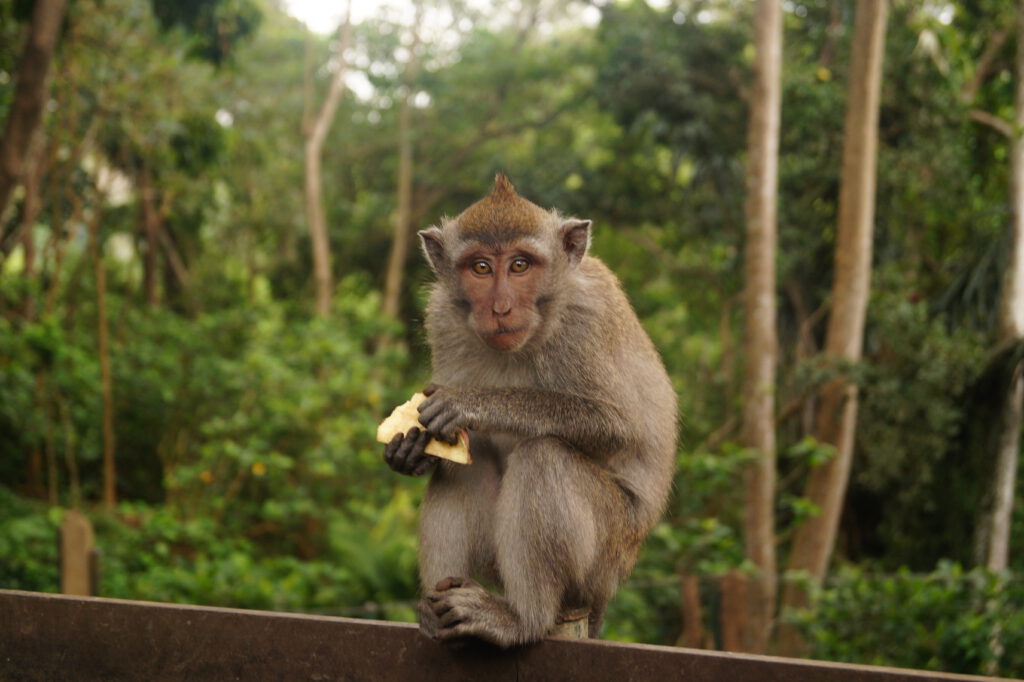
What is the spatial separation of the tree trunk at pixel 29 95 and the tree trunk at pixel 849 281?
693 cm

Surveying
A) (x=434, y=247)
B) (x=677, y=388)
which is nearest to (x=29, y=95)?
(x=434, y=247)

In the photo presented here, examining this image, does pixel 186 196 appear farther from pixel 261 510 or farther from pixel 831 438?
pixel 831 438

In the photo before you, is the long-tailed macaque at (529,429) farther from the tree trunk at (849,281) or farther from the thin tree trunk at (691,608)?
the tree trunk at (849,281)

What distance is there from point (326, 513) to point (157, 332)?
15.6ft

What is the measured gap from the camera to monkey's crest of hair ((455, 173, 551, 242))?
293 cm

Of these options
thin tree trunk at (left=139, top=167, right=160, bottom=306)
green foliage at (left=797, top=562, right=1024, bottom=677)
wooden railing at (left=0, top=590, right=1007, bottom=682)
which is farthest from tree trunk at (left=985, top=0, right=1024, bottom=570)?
thin tree trunk at (left=139, top=167, right=160, bottom=306)

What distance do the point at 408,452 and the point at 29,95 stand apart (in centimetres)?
481

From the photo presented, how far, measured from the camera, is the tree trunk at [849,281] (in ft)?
30.5

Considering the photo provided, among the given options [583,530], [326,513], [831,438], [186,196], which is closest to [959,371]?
[831,438]

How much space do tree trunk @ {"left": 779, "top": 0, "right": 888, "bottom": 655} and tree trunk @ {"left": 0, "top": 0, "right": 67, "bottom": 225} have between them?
6927 millimetres

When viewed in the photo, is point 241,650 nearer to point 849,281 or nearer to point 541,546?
point 541,546

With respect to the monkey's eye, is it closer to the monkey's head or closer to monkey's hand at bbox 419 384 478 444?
the monkey's head

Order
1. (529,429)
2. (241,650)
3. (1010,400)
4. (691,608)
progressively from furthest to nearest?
(1010,400)
(691,608)
(529,429)
(241,650)

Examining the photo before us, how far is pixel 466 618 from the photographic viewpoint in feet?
8.13
